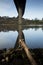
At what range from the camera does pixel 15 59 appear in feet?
30.8

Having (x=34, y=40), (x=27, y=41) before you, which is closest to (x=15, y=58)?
(x=27, y=41)

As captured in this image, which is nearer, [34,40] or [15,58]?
[15,58]

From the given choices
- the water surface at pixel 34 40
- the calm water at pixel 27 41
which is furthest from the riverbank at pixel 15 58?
the water surface at pixel 34 40

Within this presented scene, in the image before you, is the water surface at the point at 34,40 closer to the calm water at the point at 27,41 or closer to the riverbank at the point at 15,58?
the calm water at the point at 27,41

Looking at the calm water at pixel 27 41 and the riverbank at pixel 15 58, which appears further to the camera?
the calm water at pixel 27 41

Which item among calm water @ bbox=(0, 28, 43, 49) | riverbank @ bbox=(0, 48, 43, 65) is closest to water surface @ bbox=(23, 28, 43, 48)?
calm water @ bbox=(0, 28, 43, 49)

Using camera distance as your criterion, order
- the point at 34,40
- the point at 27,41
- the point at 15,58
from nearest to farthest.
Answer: the point at 15,58 < the point at 27,41 < the point at 34,40

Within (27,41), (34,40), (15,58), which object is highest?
(15,58)

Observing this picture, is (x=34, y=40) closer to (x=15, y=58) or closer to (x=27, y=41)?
(x=27, y=41)

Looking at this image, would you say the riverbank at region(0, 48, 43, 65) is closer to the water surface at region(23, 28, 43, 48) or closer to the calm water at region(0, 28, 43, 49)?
the calm water at region(0, 28, 43, 49)

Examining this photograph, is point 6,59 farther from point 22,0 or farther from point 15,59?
point 22,0

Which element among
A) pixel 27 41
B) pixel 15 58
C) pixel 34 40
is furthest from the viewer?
pixel 34 40

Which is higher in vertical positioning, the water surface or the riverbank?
the riverbank

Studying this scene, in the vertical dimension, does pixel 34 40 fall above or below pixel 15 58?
below
